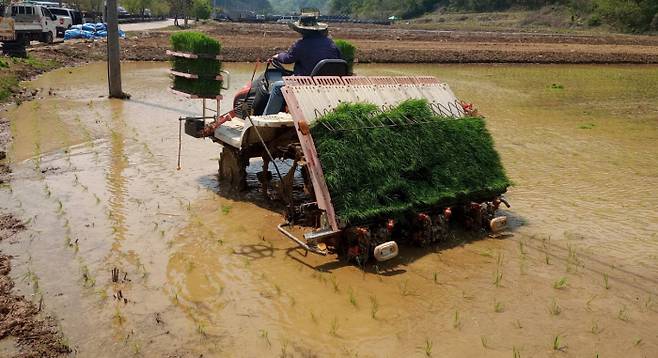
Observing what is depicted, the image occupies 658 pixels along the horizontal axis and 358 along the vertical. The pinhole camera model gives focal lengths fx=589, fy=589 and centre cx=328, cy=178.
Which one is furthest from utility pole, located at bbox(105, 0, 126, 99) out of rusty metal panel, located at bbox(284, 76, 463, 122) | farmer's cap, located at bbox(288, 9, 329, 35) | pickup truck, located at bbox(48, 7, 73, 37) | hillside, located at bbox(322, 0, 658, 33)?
hillside, located at bbox(322, 0, 658, 33)

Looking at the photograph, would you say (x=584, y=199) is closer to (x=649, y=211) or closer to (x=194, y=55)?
(x=649, y=211)

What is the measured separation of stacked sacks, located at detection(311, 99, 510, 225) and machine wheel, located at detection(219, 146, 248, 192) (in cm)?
253

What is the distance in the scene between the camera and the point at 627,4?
2987 inches

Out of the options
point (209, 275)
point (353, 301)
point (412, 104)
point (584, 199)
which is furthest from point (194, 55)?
point (584, 199)

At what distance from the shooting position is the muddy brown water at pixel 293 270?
5.33m

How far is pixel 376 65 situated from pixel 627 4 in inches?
2332

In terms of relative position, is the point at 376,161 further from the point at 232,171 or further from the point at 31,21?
the point at 31,21

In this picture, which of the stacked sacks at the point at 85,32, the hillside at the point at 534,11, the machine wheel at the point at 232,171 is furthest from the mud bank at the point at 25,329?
the hillside at the point at 534,11

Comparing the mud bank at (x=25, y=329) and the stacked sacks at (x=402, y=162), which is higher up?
the stacked sacks at (x=402, y=162)

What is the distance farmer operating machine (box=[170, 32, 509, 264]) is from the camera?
6.74 metres

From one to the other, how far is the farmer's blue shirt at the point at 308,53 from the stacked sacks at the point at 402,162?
1.78 meters

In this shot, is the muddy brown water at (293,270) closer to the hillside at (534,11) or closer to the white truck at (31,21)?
the white truck at (31,21)

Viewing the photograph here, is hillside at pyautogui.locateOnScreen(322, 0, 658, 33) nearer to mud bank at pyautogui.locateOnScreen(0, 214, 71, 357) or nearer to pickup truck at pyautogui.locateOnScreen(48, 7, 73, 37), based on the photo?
pickup truck at pyautogui.locateOnScreen(48, 7, 73, 37)

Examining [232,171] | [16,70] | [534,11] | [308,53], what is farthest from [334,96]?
[534,11]
